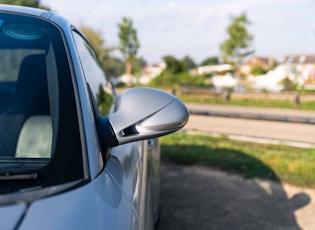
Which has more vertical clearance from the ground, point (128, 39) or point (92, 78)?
point (92, 78)

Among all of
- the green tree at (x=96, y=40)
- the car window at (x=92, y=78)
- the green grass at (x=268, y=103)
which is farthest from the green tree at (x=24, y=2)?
the green tree at (x=96, y=40)

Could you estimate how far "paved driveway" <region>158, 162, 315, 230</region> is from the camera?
3510mm

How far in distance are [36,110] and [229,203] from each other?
2.76 metres

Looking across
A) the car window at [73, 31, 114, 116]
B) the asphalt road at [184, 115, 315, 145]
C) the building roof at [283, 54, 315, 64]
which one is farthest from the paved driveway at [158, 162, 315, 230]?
the building roof at [283, 54, 315, 64]

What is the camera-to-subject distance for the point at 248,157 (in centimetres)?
546

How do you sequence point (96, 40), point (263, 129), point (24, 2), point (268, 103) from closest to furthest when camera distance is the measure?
point (263, 129) < point (24, 2) < point (268, 103) < point (96, 40)

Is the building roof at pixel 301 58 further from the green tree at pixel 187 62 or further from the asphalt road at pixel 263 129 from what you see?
the asphalt road at pixel 263 129

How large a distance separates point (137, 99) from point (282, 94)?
2175 cm

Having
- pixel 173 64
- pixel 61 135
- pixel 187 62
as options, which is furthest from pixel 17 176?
pixel 187 62

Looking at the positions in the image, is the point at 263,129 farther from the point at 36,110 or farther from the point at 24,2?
the point at 24,2

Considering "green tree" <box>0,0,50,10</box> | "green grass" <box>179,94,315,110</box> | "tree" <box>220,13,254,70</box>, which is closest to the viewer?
"green tree" <box>0,0,50,10</box>

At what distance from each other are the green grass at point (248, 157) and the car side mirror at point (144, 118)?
129 inches

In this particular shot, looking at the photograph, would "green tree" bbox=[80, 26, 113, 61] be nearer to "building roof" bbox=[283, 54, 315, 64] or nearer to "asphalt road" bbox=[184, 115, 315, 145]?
"asphalt road" bbox=[184, 115, 315, 145]

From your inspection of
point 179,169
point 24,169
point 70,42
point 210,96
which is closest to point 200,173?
point 179,169
